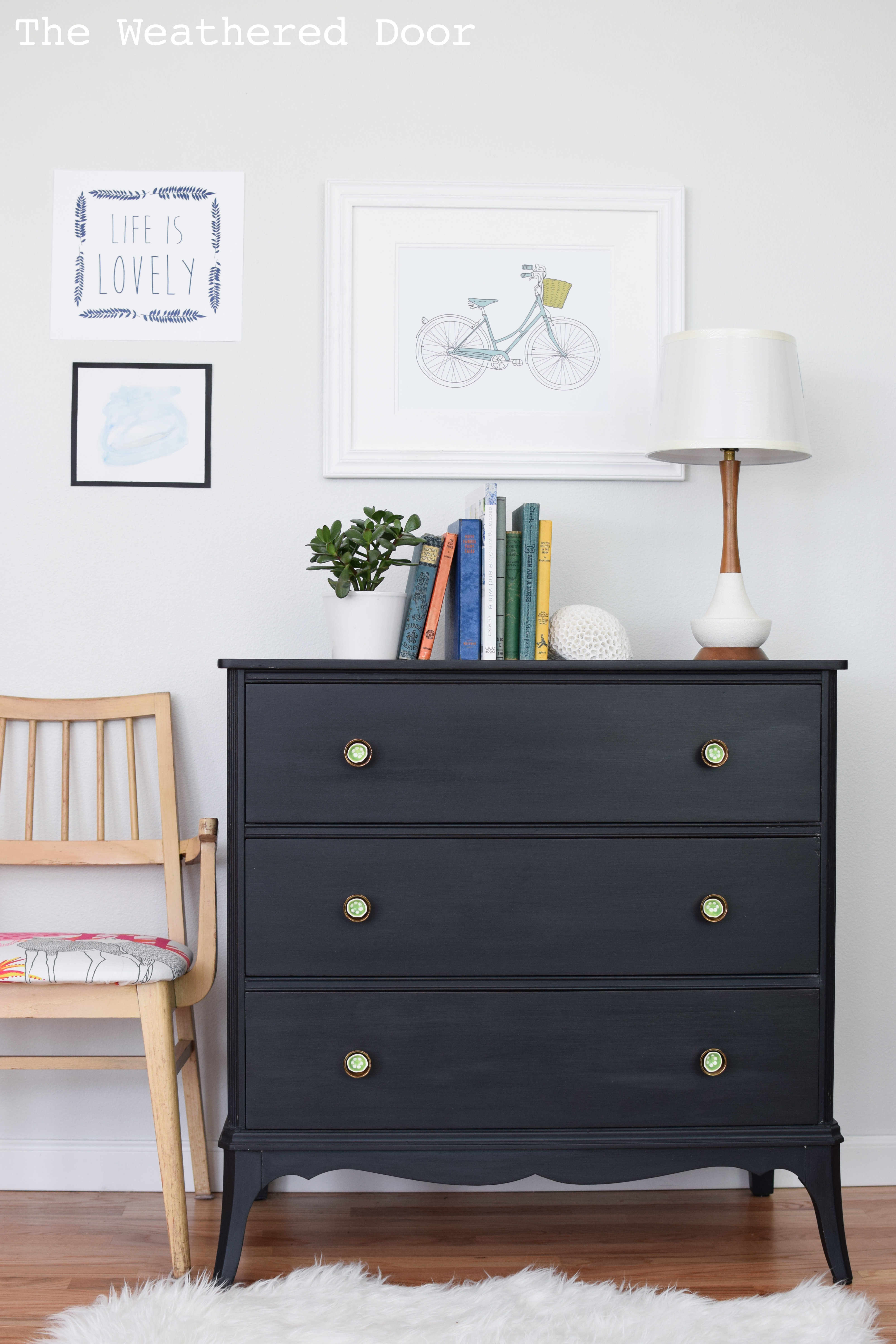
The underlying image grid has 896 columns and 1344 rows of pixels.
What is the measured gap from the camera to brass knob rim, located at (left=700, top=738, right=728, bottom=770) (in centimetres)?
167

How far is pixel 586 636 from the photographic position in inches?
72.7

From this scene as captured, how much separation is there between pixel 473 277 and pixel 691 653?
90 cm

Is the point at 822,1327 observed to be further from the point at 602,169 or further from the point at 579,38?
the point at 579,38

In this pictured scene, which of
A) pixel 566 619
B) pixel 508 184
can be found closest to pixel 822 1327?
pixel 566 619

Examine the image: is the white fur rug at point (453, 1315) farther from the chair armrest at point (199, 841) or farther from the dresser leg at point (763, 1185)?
the chair armrest at point (199, 841)

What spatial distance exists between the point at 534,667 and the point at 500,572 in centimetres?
25

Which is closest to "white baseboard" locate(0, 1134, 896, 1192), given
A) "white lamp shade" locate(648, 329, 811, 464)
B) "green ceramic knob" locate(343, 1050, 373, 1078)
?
"green ceramic knob" locate(343, 1050, 373, 1078)

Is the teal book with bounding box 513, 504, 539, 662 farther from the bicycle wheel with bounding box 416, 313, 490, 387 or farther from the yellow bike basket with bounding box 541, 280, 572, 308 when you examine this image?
the yellow bike basket with bounding box 541, 280, 572, 308

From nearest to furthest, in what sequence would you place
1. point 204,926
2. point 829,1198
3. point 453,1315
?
point 453,1315 < point 829,1198 < point 204,926

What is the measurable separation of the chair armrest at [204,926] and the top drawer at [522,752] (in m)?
0.41

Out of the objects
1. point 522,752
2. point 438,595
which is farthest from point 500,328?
point 522,752

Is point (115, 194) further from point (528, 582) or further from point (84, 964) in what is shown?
point (84, 964)

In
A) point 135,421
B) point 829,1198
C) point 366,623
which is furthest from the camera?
point 135,421

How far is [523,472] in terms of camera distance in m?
2.13
